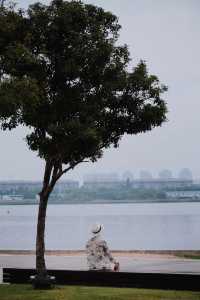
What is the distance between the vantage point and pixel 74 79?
19.3m

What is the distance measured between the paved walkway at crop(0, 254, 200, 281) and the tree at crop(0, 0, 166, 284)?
6519 millimetres

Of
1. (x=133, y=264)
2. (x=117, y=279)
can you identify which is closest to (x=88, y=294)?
(x=117, y=279)

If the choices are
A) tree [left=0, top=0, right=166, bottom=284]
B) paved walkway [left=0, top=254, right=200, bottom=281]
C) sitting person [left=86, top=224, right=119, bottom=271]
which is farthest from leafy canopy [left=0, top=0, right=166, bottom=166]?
paved walkway [left=0, top=254, right=200, bottom=281]

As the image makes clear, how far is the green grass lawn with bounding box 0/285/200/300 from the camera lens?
1716 cm

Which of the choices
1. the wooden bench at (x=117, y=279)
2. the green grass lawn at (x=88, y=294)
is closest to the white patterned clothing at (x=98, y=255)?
the wooden bench at (x=117, y=279)

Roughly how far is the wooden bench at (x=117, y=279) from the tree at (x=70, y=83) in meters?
0.86

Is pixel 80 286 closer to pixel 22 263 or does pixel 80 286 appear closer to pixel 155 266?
pixel 155 266

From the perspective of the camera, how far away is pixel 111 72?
63.9ft

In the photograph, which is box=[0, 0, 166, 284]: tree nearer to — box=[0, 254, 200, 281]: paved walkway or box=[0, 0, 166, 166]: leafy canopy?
box=[0, 0, 166, 166]: leafy canopy

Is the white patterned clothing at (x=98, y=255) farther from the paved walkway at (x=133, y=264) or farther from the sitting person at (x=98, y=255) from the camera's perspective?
the paved walkway at (x=133, y=264)

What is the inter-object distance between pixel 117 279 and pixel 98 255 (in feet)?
9.10

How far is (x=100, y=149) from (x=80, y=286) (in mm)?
3313

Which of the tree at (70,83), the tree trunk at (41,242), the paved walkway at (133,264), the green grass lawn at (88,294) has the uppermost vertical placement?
the tree at (70,83)

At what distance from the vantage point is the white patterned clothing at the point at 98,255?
70.1 ft
